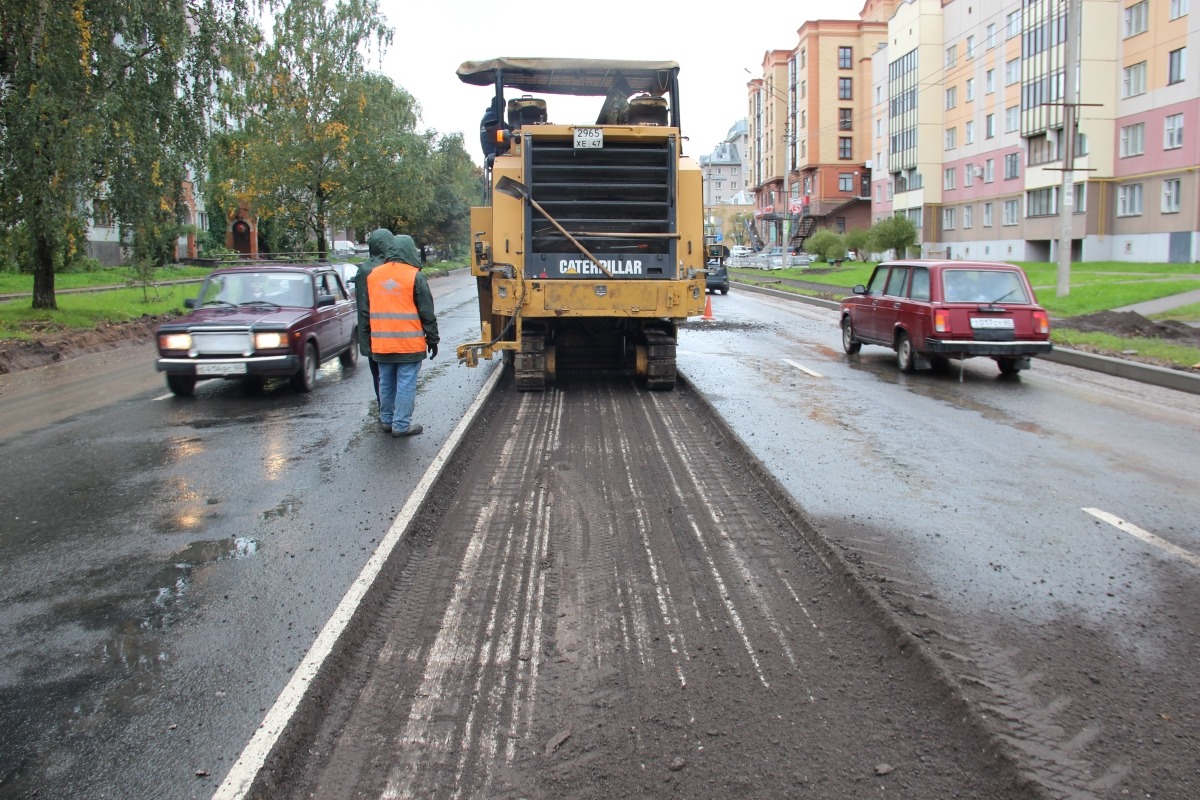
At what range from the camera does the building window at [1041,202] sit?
4844cm

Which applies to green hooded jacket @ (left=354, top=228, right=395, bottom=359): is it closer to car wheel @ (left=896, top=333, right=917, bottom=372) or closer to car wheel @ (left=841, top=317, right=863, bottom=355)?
car wheel @ (left=896, top=333, right=917, bottom=372)

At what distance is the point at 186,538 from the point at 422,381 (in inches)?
278

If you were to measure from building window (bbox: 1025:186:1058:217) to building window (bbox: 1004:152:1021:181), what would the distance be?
2.37 meters

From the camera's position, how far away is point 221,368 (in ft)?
36.7

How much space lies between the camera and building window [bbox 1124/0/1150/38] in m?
42.3

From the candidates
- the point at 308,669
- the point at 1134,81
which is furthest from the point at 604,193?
the point at 1134,81

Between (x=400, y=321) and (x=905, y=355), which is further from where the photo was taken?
(x=905, y=355)

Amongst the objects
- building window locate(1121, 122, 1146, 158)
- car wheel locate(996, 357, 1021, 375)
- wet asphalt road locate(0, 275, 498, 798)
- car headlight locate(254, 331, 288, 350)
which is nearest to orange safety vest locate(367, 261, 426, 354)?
wet asphalt road locate(0, 275, 498, 798)

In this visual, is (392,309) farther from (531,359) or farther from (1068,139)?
(1068,139)

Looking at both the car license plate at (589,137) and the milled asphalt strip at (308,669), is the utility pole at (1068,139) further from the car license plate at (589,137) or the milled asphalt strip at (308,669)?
the milled asphalt strip at (308,669)

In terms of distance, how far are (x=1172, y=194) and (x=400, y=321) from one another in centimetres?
4242

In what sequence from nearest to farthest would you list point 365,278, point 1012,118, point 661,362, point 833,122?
point 365,278 → point 661,362 → point 1012,118 → point 833,122

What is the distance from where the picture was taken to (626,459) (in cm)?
797

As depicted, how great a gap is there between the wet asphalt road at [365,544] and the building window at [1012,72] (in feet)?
156
